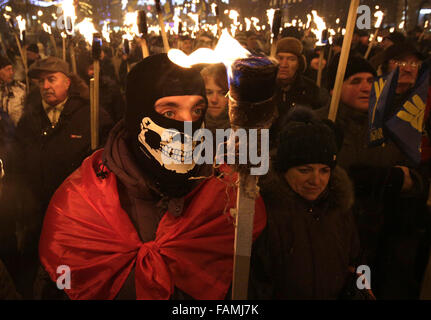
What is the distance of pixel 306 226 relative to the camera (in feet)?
7.09

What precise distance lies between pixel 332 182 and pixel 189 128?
39.9 inches

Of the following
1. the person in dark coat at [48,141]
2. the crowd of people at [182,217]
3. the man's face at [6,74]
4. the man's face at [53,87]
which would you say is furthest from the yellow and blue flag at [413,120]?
the man's face at [6,74]

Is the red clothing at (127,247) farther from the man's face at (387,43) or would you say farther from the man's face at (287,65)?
the man's face at (387,43)

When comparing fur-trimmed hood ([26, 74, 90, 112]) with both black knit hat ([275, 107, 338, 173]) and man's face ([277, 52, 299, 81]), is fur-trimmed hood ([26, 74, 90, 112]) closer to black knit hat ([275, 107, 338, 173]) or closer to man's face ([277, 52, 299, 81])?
man's face ([277, 52, 299, 81])

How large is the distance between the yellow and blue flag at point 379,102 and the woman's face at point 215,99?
1.29m

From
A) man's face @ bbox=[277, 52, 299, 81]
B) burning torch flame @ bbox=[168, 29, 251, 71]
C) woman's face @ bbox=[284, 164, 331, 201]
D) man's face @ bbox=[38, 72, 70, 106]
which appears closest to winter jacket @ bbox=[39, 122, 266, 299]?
woman's face @ bbox=[284, 164, 331, 201]

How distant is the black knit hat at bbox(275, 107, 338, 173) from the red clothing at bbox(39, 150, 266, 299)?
16.9 inches

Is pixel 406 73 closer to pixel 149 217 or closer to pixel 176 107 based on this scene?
pixel 176 107

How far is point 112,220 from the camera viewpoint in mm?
1961

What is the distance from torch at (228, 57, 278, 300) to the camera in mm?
1057

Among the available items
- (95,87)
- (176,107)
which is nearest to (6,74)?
(95,87)

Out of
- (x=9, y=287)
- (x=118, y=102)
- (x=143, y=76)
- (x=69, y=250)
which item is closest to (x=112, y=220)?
(x=69, y=250)

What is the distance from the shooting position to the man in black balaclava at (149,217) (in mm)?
1926

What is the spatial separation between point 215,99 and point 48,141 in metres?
1.89
